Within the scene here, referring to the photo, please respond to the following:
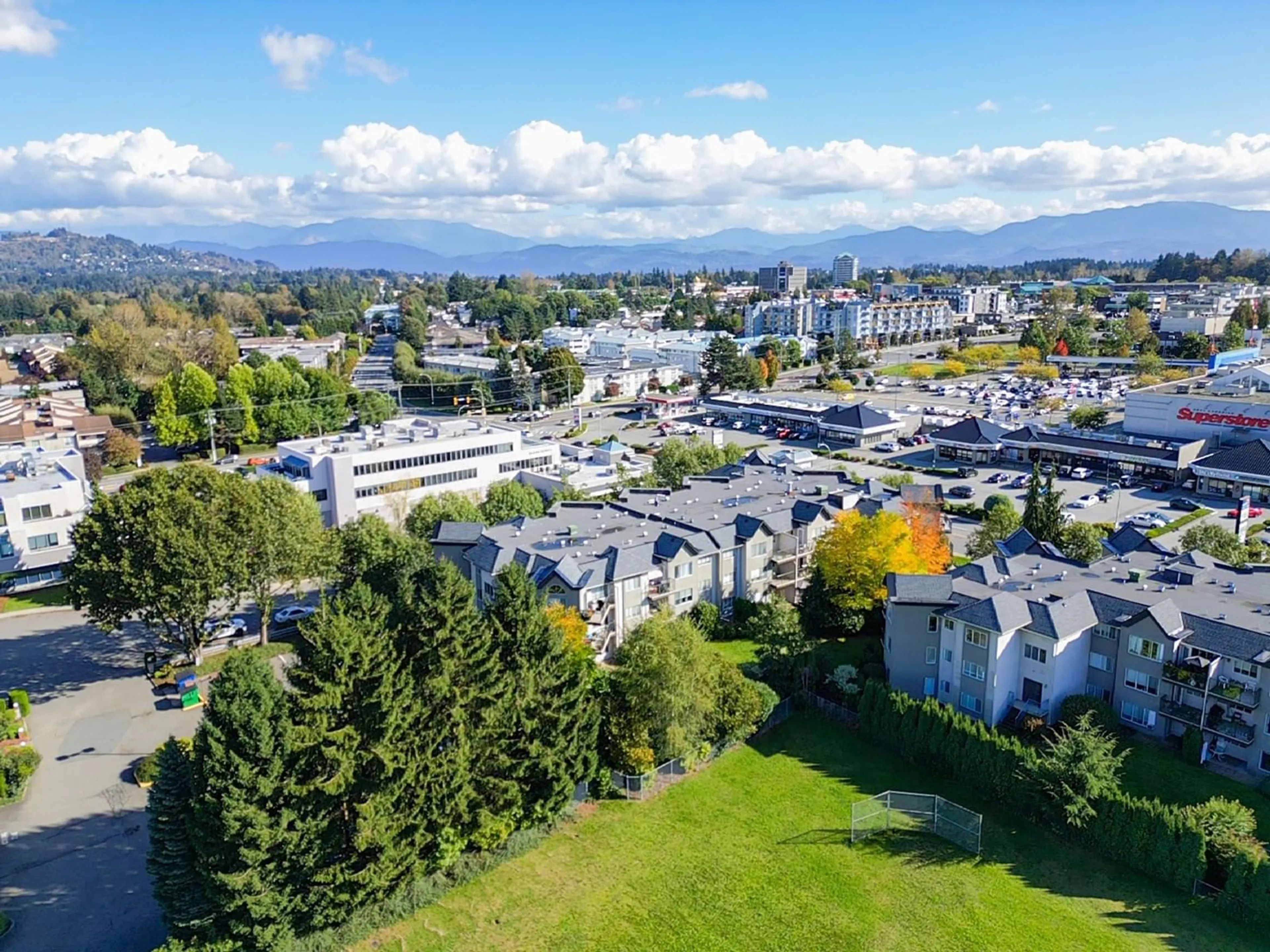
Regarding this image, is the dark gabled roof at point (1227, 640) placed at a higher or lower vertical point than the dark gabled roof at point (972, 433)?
higher

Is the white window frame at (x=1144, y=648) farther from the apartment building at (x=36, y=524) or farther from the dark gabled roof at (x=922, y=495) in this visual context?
the apartment building at (x=36, y=524)

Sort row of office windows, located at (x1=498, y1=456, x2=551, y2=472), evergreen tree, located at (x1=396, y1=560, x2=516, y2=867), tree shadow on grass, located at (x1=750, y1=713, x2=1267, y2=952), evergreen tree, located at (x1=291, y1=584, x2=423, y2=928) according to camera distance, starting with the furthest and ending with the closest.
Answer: row of office windows, located at (x1=498, y1=456, x2=551, y2=472), evergreen tree, located at (x1=396, y1=560, x2=516, y2=867), tree shadow on grass, located at (x1=750, y1=713, x2=1267, y2=952), evergreen tree, located at (x1=291, y1=584, x2=423, y2=928)

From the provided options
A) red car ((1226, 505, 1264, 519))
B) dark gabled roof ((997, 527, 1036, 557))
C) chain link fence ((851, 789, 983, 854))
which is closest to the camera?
chain link fence ((851, 789, 983, 854))

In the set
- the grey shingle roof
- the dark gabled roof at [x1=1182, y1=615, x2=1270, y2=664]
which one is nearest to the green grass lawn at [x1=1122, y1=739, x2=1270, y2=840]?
the dark gabled roof at [x1=1182, y1=615, x2=1270, y2=664]

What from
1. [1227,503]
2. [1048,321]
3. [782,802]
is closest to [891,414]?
[1227,503]

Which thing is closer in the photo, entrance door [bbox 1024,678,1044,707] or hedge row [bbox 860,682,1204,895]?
hedge row [bbox 860,682,1204,895]

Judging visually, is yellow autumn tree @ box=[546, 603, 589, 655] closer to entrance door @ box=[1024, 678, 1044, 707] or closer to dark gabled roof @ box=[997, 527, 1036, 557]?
entrance door @ box=[1024, 678, 1044, 707]

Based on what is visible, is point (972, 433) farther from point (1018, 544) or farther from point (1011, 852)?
point (1011, 852)

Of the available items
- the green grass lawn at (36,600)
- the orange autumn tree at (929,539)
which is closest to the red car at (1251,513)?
the orange autumn tree at (929,539)
